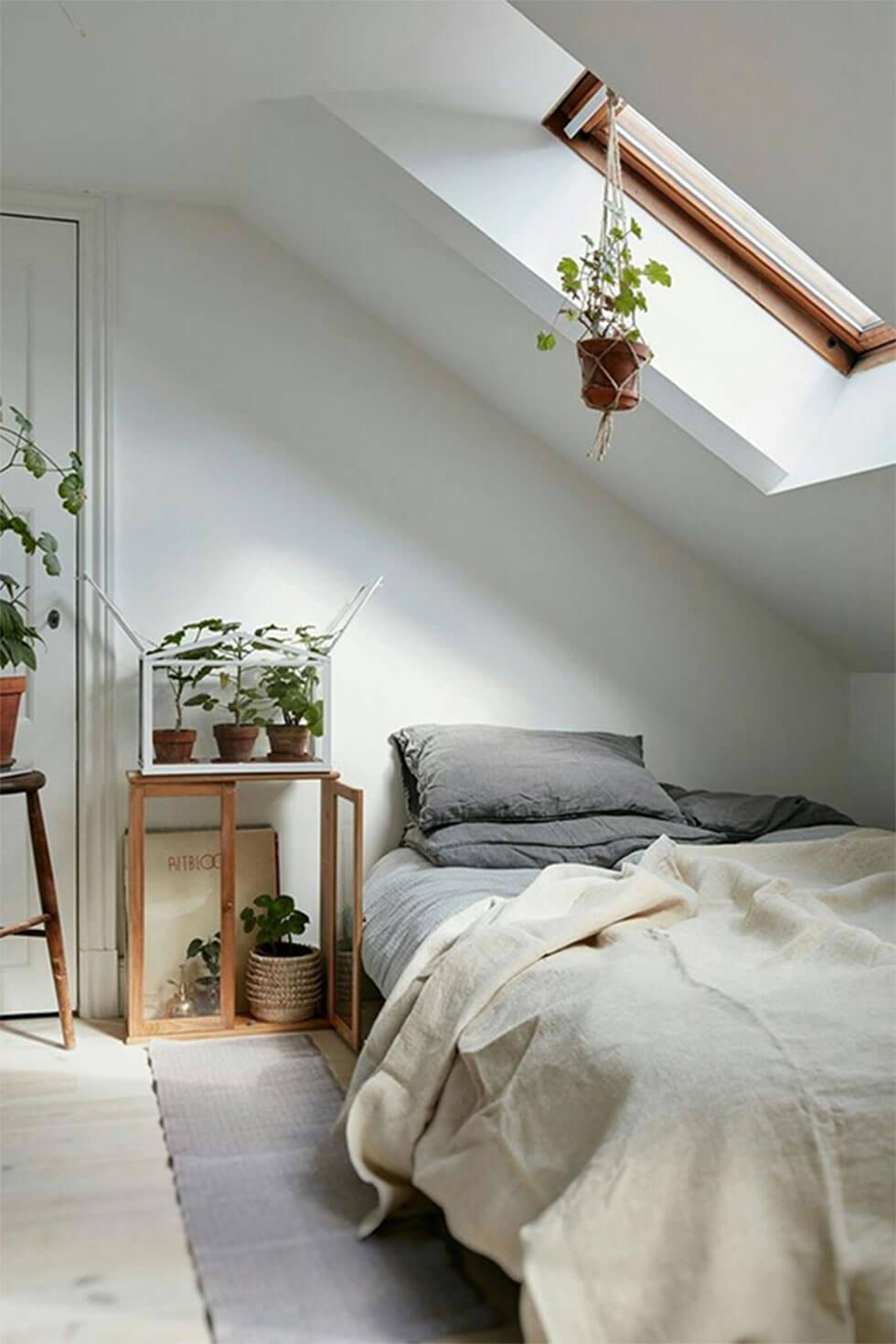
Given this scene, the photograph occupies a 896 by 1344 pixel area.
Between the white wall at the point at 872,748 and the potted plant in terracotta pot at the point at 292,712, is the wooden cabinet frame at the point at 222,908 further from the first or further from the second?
the white wall at the point at 872,748

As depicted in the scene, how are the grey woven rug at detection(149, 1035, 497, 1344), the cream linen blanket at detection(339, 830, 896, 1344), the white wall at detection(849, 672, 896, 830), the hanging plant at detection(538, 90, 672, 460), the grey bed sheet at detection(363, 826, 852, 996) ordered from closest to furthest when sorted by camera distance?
the cream linen blanket at detection(339, 830, 896, 1344), the grey woven rug at detection(149, 1035, 497, 1344), the hanging plant at detection(538, 90, 672, 460), the grey bed sheet at detection(363, 826, 852, 996), the white wall at detection(849, 672, 896, 830)

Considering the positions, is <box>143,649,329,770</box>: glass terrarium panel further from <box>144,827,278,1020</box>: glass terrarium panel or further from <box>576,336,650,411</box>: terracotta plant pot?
<box>576,336,650,411</box>: terracotta plant pot

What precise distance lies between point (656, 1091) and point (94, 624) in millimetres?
2208

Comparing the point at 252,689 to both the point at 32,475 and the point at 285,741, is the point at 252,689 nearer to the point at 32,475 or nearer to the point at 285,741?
the point at 285,741

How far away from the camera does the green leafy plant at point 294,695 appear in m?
3.32

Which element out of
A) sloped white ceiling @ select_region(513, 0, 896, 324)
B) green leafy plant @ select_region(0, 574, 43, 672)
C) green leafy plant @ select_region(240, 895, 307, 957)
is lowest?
green leafy plant @ select_region(240, 895, 307, 957)

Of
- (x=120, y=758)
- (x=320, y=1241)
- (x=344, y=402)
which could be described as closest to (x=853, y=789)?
(x=344, y=402)

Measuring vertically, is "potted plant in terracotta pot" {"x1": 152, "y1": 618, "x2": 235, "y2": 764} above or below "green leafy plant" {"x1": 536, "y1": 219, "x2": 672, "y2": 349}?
below

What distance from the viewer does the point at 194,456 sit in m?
3.47

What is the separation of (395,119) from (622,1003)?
195cm

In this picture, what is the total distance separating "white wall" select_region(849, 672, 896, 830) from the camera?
3832mm

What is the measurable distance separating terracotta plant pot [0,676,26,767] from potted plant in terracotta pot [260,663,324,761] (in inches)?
24.7

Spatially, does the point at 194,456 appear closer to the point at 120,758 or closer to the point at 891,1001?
the point at 120,758

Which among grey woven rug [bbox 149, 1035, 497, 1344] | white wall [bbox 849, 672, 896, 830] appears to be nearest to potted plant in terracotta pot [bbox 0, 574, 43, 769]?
grey woven rug [bbox 149, 1035, 497, 1344]
